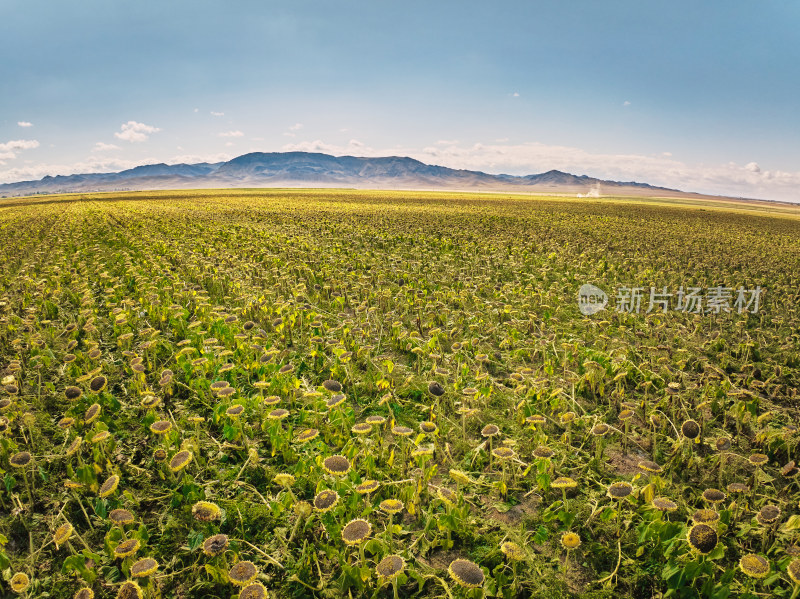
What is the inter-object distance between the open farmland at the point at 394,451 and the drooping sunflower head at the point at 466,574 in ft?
0.06

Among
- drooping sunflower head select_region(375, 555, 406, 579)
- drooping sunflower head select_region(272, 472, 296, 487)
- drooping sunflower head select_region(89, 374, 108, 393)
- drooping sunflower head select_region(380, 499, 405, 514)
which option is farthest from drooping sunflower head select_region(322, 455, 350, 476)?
drooping sunflower head select_region(89, 374, 108, 393)

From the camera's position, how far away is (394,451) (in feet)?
13.6

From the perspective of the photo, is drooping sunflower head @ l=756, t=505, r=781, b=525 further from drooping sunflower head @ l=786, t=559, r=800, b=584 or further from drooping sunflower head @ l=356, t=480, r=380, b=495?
drooping sunflower head @ l=356, t=480, r=380, b=495

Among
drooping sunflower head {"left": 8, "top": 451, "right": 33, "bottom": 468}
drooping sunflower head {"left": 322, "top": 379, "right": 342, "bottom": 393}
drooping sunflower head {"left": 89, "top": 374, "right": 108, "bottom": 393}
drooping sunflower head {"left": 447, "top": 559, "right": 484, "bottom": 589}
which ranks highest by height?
drooping sunflower head {"left": 89, "top": 374, "right": 108, "bottom": 393}

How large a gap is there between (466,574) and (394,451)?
5.59 ft

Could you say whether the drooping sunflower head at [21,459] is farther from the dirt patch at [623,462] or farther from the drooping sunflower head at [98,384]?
the dirt patch at [623,462]

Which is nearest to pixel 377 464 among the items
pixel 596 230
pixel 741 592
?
pixel 741 592

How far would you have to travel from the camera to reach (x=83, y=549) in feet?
9.90

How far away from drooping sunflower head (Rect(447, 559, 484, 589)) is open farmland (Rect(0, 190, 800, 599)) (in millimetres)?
17

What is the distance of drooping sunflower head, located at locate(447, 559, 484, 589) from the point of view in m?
2.44

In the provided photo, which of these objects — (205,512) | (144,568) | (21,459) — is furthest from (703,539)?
(21,459)

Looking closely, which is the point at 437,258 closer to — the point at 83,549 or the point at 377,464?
the point at 377,464

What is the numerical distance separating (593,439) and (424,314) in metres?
4.16

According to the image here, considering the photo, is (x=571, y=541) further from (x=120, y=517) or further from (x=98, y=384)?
(x=98, y=384)
